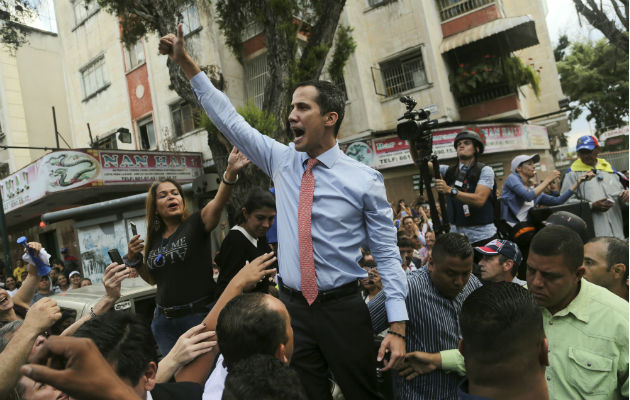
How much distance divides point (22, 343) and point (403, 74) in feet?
45.7

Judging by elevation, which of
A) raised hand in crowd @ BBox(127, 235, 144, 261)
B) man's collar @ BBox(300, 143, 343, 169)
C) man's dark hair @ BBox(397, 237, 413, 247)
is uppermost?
man's collar @ BBox(300, 143, 343, 169)

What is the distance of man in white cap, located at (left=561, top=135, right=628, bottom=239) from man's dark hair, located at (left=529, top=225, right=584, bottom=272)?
3.16m

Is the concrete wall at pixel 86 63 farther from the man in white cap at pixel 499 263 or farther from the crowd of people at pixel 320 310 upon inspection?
the man in white cap at pixel 499 263

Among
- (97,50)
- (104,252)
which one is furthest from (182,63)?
(97,50)

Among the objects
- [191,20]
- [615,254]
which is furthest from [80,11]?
[615,254]

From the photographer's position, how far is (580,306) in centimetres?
187

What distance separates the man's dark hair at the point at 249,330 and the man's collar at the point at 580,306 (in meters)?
1.24

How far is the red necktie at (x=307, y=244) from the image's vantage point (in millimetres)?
2127

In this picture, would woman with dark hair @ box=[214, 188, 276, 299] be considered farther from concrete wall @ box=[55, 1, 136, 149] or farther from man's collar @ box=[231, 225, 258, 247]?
concrete wall @ box=[55, 1, 136, 149]

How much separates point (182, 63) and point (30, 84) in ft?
75.8

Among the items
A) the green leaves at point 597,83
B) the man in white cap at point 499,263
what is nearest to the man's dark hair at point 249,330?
the man in white cap at point 499,263

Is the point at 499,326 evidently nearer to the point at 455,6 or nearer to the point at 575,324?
the point at 575,324

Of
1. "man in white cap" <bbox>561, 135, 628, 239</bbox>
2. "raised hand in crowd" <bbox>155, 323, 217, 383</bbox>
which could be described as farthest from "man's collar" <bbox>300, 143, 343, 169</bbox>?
"man in white cap" <bbox>561, 135, 628, 239</bbox>

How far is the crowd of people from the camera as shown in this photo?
1364 millimetres
